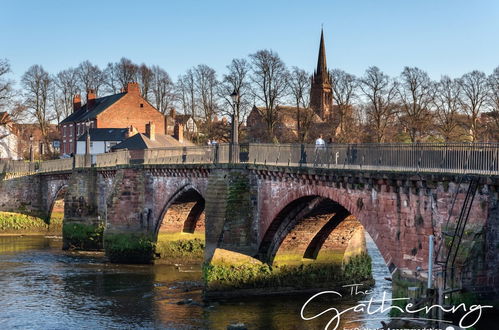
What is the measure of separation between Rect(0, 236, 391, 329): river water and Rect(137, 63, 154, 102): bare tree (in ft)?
170

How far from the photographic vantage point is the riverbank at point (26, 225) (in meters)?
56.6

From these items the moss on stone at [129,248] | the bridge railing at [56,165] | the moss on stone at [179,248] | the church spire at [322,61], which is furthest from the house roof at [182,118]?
the moss on stone at [129,248]

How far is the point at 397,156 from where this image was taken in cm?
2030

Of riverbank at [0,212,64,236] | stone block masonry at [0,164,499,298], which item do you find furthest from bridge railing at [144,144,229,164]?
riverbank at [0,212,64,236]

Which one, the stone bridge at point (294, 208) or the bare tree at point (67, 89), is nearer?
the stone bridge at point (294, 208)

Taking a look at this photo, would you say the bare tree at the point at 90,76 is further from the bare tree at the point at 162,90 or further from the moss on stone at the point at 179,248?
the moss on stone at the point at 179,248

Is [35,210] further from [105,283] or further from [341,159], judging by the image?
[341,159]

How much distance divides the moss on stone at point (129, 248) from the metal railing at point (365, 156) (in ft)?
15.5

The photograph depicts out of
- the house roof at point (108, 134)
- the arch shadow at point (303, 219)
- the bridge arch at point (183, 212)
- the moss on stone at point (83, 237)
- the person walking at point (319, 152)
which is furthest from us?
the house roof at point (108, 134)

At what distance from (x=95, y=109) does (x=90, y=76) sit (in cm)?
1469

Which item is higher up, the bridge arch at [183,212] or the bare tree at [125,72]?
the bare tree at [125,72]

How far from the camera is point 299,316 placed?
982 inches

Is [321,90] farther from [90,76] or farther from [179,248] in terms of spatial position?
[179,248]

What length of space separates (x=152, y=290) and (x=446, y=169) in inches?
645
